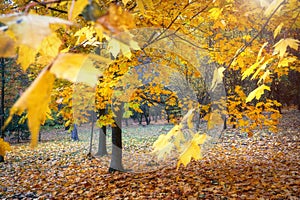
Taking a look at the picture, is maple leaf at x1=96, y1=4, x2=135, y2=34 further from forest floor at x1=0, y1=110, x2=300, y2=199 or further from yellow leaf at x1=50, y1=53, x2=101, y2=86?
forest floor at x1=0, y1=110, x2=300, y2=199

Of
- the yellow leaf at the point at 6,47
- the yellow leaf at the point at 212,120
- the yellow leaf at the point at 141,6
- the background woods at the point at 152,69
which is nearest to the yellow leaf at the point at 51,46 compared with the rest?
the background woods at the point at 152,69

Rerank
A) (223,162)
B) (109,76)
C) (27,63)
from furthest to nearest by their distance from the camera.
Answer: (223,162)
(109,76)
(27,63)

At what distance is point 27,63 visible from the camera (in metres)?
0.75

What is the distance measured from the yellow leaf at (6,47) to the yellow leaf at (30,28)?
35 millimetres

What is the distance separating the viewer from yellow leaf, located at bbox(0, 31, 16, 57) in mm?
510

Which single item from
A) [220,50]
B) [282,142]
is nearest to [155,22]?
[220,50]

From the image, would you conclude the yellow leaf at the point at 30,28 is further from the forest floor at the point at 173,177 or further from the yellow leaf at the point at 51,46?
the forest floor at the point at 173,177

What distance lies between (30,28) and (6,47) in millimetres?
75

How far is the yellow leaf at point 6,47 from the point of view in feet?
1.67

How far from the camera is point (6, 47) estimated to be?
1.72ft

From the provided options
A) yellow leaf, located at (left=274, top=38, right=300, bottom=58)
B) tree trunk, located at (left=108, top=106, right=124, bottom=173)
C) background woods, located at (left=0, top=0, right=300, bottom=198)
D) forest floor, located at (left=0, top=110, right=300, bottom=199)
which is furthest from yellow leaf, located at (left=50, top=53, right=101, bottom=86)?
tree trunk, located at (left=108, top=106, right=124, bottom=173)

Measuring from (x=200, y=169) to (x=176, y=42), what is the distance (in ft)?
10.7

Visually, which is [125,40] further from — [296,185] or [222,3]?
[296,185]

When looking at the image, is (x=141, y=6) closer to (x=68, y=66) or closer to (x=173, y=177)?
(x=68, y=66)
